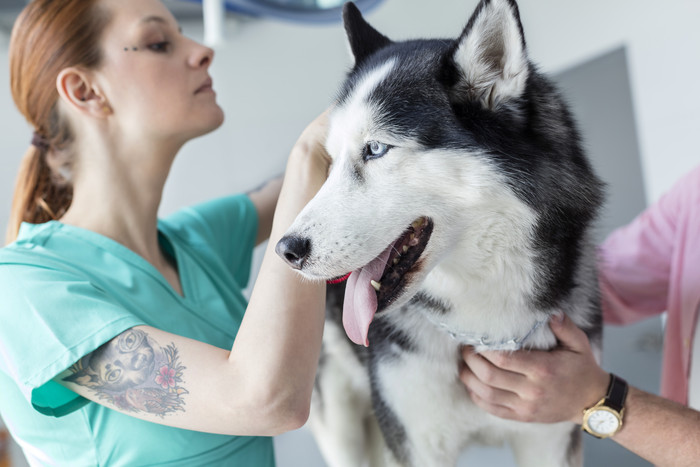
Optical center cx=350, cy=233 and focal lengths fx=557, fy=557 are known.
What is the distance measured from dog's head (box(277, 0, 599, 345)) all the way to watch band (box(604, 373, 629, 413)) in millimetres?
247

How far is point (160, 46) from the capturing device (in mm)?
1067

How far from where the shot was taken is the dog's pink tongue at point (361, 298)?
743 mm

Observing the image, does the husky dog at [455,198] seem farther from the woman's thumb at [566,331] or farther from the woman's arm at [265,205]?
the woman's arm at [265,205]

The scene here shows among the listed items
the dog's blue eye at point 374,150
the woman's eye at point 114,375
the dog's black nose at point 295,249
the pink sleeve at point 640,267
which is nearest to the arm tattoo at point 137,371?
the woman's eye at point 114,375

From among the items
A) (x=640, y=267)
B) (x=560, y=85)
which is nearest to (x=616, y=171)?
(x=640, y=267)

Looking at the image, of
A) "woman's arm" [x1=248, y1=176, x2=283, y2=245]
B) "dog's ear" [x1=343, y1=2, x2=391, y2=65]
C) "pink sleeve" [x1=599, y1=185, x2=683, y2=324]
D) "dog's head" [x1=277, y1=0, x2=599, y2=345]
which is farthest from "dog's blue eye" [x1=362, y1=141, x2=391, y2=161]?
"pink sleeve" [x1=599, y1=185, x2=683, y2=324]

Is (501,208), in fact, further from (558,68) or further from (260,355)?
(558,68)

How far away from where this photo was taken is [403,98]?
2.68 feet

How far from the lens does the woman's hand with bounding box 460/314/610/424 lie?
88 cm

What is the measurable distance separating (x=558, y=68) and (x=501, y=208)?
1.44m

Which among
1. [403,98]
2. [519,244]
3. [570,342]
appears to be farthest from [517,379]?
[403,98]

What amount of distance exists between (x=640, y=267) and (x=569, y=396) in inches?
22.7

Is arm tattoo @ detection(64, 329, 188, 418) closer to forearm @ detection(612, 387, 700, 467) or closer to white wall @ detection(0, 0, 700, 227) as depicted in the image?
forearm @ detection(612, 387, 700, 467)

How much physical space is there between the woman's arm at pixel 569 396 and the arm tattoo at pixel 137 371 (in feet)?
1.56
